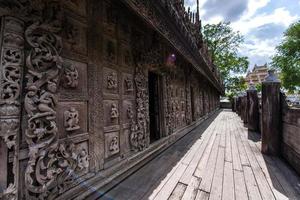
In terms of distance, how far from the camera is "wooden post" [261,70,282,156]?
330 cm

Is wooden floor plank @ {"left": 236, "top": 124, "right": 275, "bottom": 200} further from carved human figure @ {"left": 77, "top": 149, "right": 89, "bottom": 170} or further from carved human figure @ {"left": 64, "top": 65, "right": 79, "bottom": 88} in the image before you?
carved human figure @ {"left": 64, "top": 65, "right": 79, "bottom": 88}

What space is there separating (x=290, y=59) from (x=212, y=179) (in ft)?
80.3

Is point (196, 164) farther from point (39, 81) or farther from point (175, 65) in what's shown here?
point (175, 65)

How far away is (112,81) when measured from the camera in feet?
7.84

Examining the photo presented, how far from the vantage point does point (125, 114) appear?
273 centimetres

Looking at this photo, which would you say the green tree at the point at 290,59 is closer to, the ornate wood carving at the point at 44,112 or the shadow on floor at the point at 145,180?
the shadow on floor at the point at 145,180

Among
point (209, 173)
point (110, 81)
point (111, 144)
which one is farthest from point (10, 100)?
point (209, 173)

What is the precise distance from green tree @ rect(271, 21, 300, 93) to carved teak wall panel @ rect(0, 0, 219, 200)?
943 inches

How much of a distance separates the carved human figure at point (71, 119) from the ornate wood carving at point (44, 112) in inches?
5.7

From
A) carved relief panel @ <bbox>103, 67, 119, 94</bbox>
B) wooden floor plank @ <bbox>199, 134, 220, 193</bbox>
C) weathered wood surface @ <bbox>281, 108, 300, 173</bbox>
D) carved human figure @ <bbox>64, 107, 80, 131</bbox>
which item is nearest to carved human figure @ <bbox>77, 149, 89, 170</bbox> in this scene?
carved human figure @ <bbox>64, 107, 80, 131</bbox>

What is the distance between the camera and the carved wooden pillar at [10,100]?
4.01 feet

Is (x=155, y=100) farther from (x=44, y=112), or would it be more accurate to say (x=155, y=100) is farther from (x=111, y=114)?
(x=44, y=112)

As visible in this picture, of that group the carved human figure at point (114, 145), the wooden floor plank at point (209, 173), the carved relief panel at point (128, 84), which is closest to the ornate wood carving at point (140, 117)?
the carved relief panel at point (128, 84)

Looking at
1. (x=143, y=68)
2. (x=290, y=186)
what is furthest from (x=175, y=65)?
(x=290, y=186)
